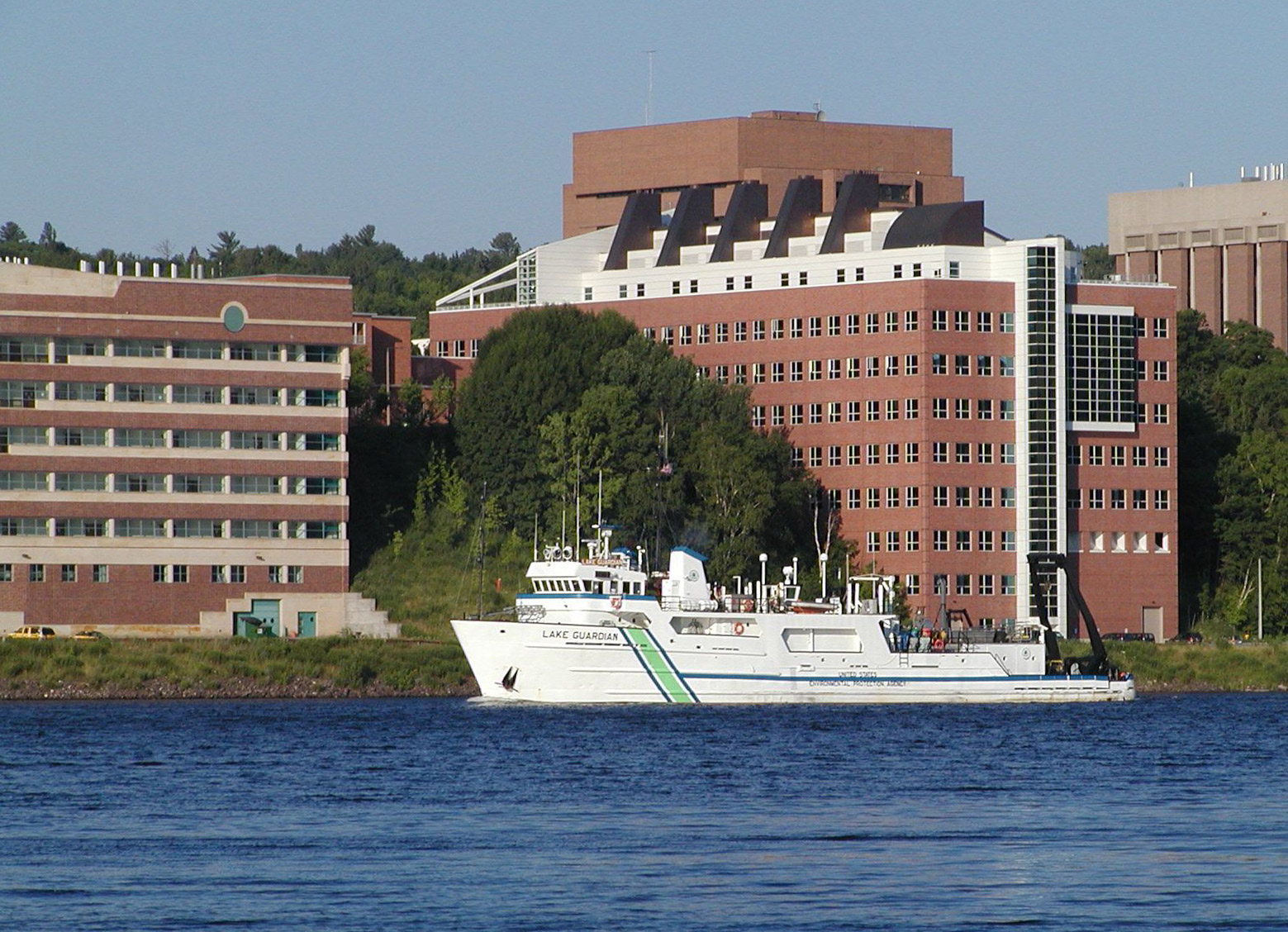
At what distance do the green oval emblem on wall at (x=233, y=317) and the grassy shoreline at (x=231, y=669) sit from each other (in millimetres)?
24176

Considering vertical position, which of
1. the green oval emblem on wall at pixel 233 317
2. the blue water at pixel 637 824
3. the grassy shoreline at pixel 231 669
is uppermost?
the green oval emblem on wall at pixel 233 317

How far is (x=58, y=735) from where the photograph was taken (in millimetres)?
107000

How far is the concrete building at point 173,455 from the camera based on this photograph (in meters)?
160

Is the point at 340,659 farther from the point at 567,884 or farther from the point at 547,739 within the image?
the point at 567,884

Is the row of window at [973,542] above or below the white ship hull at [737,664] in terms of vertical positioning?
above

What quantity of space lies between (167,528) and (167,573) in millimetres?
2812

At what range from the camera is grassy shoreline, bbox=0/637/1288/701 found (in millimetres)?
136375

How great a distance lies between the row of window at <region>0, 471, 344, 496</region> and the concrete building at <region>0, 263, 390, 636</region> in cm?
10

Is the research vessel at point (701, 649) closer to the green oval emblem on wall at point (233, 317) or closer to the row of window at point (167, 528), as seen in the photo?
the row of window at point (167, 528)

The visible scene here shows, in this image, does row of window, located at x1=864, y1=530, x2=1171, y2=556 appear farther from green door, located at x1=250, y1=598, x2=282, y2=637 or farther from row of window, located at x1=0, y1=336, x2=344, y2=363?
green door, located at x1=250, y1=598, x2=282, y2=637

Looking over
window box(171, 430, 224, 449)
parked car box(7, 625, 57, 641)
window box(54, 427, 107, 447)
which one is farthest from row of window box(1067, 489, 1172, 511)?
parked car box(7, 625, 57, 641)

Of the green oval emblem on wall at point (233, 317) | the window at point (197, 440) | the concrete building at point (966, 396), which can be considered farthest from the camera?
the concrete building at point (966, 396)

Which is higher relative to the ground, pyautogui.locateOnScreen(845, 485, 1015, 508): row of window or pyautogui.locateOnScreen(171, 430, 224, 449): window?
pyautogui.locateOnScreen(171, 430, 224, 449): window

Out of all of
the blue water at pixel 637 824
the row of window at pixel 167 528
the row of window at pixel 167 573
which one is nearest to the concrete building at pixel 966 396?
the row of window at pixel 167 528
